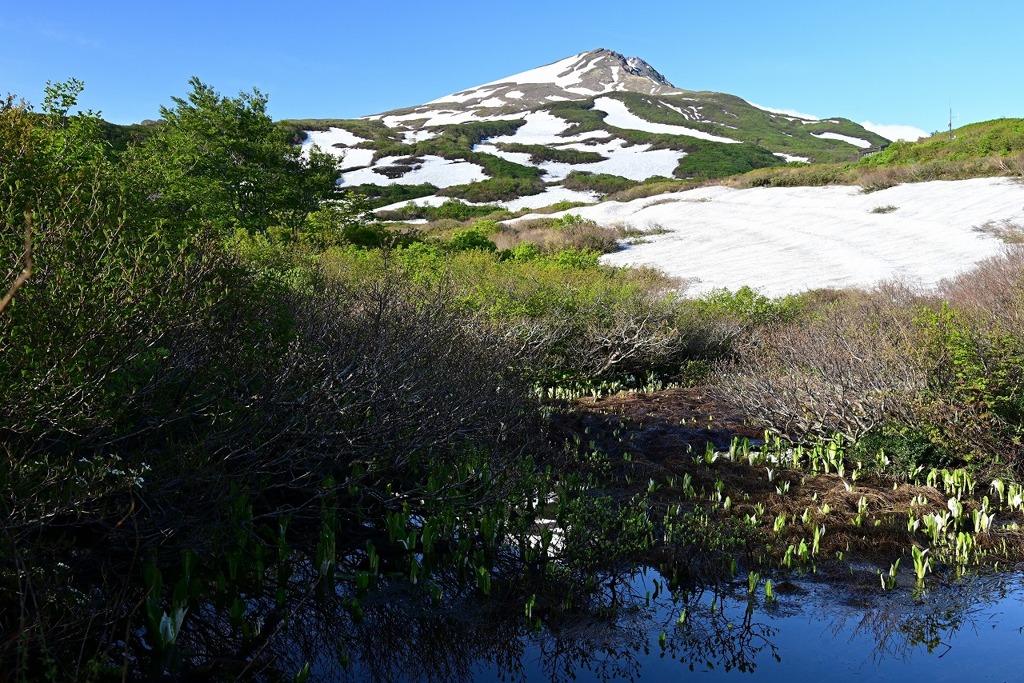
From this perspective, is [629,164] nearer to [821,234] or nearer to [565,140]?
[565,140]

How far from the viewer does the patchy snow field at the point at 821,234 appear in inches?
707

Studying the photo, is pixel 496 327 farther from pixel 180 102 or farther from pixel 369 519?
pixel 180 102

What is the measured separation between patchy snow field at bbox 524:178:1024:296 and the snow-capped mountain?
18518 mm

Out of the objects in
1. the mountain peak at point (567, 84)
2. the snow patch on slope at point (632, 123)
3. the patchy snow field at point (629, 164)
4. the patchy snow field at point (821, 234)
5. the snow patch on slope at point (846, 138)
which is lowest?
the patchy snow field at point (821, 234)

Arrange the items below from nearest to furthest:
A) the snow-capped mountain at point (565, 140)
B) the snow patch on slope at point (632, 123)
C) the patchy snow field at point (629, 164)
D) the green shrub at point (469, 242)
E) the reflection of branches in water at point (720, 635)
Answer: the reflection of branches in water at point (720, 635) < the green shrub at point (469, 242) < the snow-capped mountain at point (565, 140) < the patchy snow field at point (629, 164) < the snow patch on slope at point (632, 123)

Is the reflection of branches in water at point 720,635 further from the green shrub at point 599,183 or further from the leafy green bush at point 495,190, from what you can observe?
the green shrub at point 599,183

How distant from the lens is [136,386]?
3658 mm

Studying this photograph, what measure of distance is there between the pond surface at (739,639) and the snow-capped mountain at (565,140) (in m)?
37.7

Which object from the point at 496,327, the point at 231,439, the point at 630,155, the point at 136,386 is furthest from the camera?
the point at 630,155

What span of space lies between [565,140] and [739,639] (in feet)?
248

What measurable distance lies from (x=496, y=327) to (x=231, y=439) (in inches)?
199

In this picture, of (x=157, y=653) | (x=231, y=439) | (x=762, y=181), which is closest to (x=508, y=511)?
(x=231, y=439)

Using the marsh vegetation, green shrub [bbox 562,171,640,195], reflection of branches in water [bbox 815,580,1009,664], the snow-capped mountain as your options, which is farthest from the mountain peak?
reflection of branches in water [bbox 815,580,1009,664]

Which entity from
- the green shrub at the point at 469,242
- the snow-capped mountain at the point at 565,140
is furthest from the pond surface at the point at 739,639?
the snow-capped mountain at the point at 565,140
